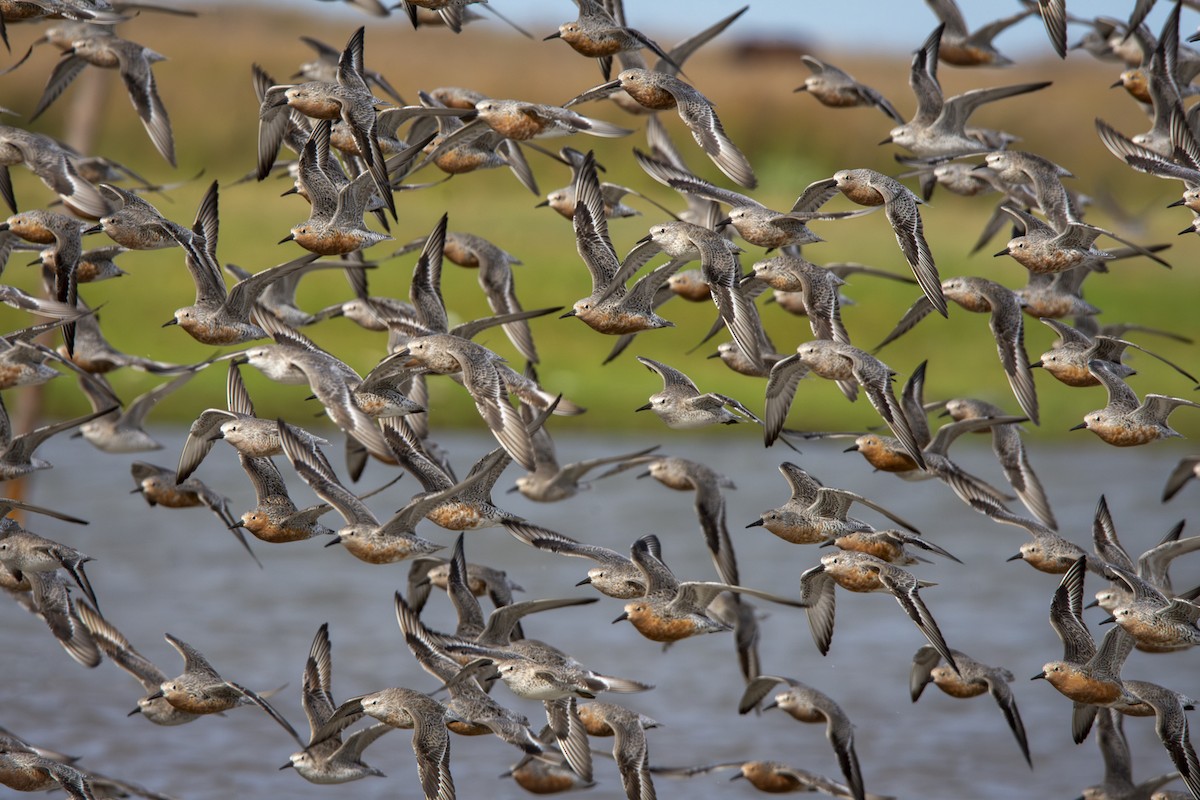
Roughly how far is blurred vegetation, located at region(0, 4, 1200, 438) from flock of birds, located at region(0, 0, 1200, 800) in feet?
29.4

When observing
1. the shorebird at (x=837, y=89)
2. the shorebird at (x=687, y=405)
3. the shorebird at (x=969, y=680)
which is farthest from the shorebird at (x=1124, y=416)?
the shorebird at (x=837, y=89)

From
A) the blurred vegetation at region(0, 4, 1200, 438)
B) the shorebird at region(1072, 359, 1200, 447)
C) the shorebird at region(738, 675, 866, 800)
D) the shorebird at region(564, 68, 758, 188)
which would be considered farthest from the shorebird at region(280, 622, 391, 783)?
the blurred vegetation at region(0, 4, 1200, 438)

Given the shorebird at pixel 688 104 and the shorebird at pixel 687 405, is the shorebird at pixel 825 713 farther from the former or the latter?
the shorebird at pixel 688 104

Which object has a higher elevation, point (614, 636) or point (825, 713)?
point (825, 713)

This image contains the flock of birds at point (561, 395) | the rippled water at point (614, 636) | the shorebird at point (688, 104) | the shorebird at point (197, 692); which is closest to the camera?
the flock of birds at point (561, 395)

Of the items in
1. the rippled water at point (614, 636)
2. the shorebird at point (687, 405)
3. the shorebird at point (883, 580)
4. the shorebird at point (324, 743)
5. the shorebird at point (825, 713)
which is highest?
the shorebird at point (687, 405)

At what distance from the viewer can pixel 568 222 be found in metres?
30.6

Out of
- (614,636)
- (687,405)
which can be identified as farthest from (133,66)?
(614,636)

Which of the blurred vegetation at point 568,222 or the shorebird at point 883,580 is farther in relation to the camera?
the blurred vegetation at point 568,222

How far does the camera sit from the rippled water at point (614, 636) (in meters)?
11.0

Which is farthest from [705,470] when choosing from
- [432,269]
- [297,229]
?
[297,229]

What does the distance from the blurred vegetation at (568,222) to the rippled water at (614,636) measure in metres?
1.18

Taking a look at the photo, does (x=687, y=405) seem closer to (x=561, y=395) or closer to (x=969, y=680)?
(x=561, y=395)

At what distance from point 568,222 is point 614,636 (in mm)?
17129
